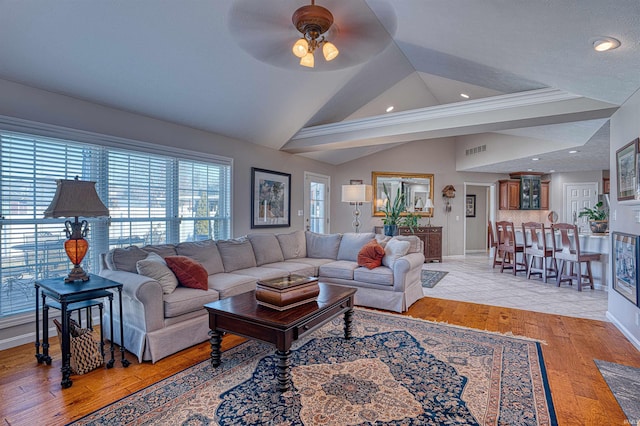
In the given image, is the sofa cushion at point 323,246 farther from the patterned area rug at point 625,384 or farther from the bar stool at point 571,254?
the bar stool at point 571,254

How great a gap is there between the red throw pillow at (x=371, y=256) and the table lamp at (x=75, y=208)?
2.85 m

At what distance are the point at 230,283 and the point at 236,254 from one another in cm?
77

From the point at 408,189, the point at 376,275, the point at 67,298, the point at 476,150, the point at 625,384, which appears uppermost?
the point at 476,150

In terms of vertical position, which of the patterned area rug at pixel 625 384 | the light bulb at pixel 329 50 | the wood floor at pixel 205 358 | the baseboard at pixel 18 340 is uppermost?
the light bulb at pixel 329 50

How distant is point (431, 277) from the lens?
6066mm

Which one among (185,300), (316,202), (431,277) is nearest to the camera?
(185,300)

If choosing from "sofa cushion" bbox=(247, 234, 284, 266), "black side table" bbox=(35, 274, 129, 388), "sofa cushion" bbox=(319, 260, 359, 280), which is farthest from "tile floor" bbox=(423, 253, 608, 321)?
"black side table" bbox=(35, 274, 129, 388)

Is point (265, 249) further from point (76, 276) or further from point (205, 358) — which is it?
point (76, 276)

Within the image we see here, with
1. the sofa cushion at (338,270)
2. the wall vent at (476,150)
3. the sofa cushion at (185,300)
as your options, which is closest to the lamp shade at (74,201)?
the sofa cushion at (185,300)

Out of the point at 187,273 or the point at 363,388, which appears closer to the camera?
the point at 363,388

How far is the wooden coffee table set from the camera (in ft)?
7.07

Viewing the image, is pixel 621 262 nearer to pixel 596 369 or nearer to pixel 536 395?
pixel 596 369

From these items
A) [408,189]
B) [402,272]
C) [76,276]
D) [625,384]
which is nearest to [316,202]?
[408,189]

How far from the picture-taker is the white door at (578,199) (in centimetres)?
838
